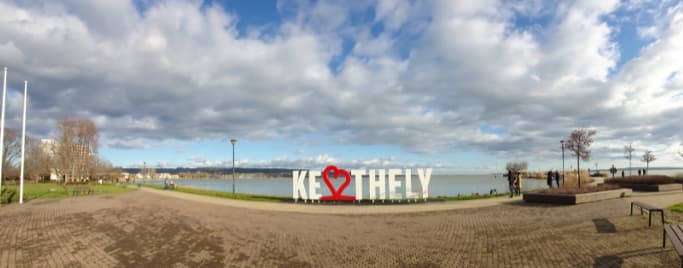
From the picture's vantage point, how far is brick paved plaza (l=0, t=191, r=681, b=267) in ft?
26.0

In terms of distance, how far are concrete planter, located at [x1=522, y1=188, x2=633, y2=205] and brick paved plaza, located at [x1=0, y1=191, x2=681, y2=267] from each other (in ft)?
8.89

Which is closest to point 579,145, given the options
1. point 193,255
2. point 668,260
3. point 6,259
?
point 668,260

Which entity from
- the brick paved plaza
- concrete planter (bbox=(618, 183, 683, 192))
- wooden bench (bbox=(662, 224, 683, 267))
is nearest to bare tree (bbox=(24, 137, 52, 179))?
the brick paved plaza

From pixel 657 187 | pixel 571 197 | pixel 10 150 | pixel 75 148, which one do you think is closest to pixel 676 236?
pixel 571 197

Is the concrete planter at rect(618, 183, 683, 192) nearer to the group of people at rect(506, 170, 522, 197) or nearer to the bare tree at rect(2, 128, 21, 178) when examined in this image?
the group of people at rect(506, 170, 522, 197)

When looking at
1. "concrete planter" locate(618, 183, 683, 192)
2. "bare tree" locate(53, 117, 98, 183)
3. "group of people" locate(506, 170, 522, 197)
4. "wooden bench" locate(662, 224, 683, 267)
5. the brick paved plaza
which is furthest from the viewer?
"bare tree" locate(53, 117, 98, 183)

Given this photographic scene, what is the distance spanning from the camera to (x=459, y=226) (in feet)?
39.7

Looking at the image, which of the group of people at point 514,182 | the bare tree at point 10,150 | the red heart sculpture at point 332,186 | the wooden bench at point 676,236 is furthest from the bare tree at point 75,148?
the wooden bench at point 676,236

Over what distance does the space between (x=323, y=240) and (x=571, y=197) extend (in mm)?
12772

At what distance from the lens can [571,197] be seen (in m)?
16.6

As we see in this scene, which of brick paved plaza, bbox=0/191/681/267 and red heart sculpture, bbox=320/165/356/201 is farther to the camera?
red heart sculpture, bbox=320/165/356/201

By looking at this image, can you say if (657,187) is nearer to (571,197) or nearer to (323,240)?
(571,197)

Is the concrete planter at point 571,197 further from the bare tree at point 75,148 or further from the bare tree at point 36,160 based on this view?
the bare tree at point 36,160

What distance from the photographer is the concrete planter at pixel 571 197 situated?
654 inches
